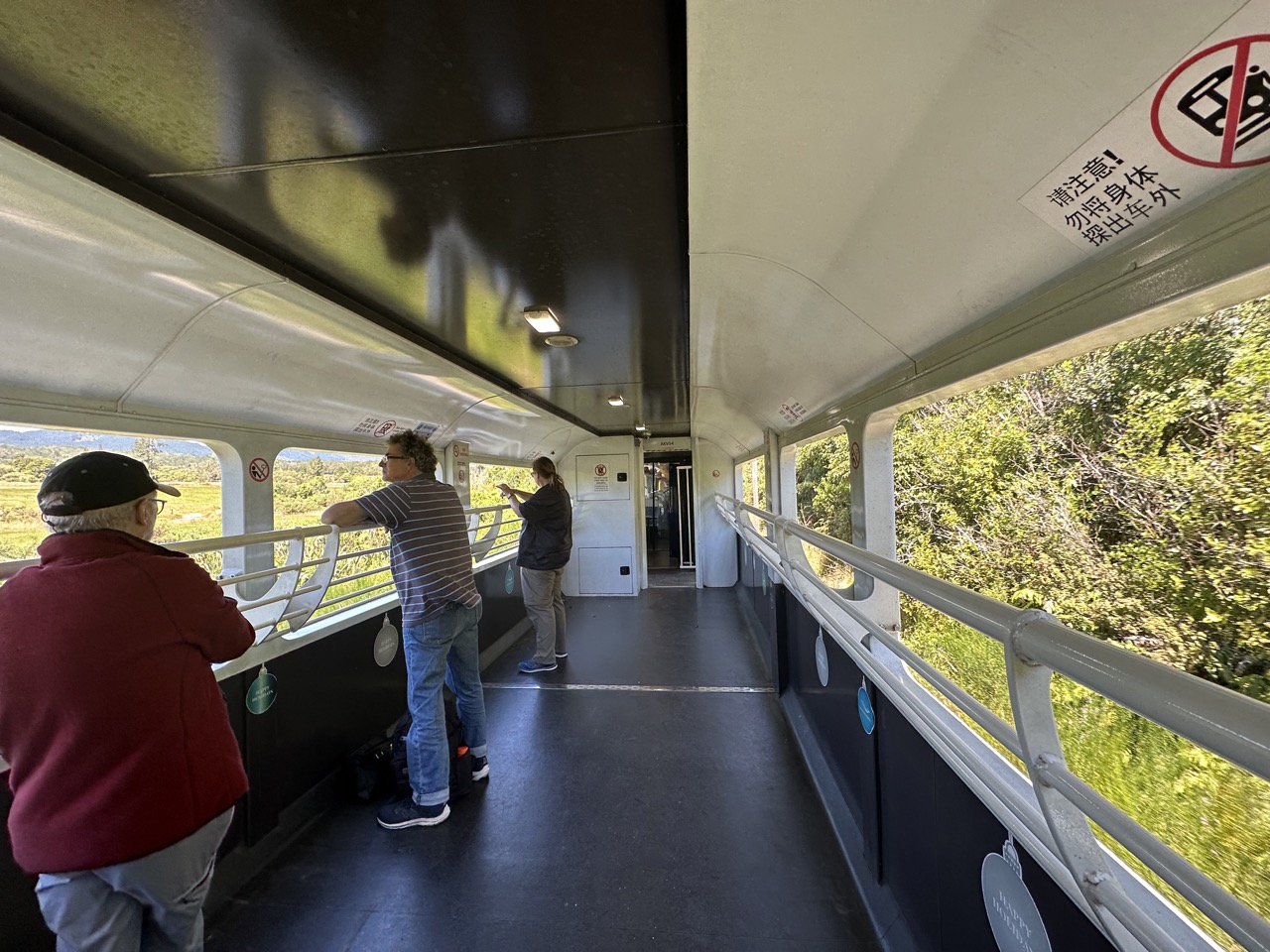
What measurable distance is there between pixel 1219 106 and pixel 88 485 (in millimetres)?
2346

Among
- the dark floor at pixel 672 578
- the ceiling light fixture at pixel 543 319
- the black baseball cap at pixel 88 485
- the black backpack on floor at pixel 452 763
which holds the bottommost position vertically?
the dark floor at pixel 672 578

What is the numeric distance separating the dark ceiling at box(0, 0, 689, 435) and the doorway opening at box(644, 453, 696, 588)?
345 inches

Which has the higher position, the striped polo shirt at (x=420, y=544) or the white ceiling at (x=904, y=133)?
the white ceiling at (x=904, y=133)

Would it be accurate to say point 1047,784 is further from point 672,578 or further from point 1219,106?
point 672,578

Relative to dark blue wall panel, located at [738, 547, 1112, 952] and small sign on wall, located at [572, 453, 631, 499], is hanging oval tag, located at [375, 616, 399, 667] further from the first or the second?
small sign on wall, located at [572, 453, 631, 499]

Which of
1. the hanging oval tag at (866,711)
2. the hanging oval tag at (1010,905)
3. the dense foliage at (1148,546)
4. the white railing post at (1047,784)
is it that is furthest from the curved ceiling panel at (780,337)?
the hanging oval tag at (1010,905)

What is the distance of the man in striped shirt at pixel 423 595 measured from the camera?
2.75 metres

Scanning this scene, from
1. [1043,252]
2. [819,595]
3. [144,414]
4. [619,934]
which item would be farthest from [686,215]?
[619,934]

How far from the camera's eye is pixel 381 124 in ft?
4.32

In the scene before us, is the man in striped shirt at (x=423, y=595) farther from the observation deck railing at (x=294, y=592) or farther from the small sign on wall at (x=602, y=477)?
the small sign on wall at (x=602, y=477)

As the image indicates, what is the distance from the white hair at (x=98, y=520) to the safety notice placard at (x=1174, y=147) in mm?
2277

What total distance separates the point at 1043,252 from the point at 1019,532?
3.11 meters

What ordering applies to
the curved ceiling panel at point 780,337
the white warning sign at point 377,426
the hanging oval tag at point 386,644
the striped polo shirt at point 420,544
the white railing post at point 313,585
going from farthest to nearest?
the white warning sign at point 377,426
the hanging oval tag at point 386,644
the white railing post at point 313,585
the striped polo shirt at point 420,544
the curved ceiling panel at point 780,337

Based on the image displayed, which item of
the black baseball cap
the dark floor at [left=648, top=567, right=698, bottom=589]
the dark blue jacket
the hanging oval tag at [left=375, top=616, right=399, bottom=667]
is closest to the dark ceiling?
the black baseball cap
